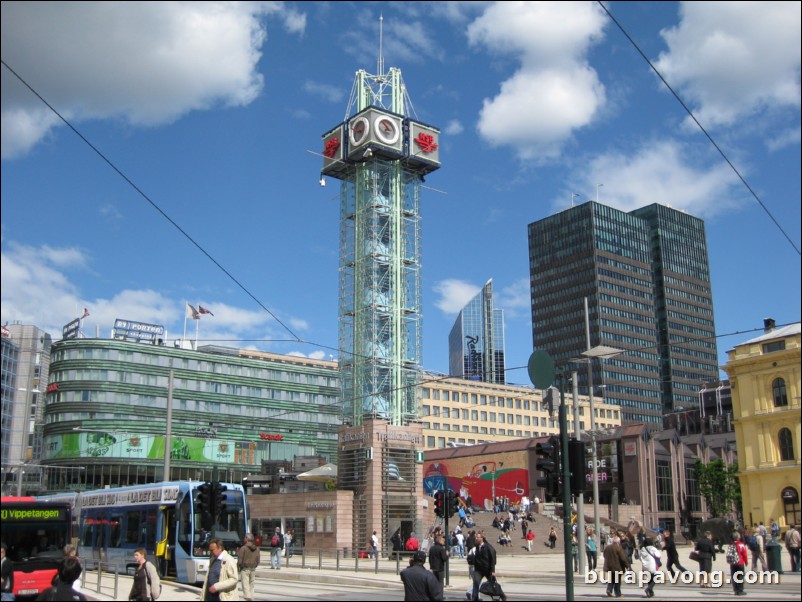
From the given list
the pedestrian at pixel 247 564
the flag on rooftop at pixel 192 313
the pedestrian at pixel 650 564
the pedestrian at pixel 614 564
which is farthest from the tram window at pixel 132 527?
the flag on rooftop at pixel 192 313

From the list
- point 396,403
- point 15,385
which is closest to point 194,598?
point 396,403

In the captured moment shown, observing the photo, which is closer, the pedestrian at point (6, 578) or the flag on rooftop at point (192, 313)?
the pedestrian at point (6, 578)

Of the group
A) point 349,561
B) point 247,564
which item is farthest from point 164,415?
point 247,564

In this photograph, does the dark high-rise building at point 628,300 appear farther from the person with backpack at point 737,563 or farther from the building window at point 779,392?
the person with backpack at point 737,563

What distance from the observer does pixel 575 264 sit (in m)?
177

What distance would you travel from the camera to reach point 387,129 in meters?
72.7

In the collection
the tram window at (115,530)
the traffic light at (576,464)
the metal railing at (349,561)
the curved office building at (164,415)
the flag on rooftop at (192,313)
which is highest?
the flag on rooftop at (192,313)

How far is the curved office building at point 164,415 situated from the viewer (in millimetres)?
91125

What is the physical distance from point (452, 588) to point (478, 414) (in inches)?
4428

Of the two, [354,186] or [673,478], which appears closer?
[354,186]

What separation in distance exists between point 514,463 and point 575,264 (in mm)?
101525

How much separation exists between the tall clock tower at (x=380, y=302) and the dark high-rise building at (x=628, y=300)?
100 metres

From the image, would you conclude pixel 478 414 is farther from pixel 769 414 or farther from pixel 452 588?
pixel 769 414

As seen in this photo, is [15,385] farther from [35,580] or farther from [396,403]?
[35,580]
